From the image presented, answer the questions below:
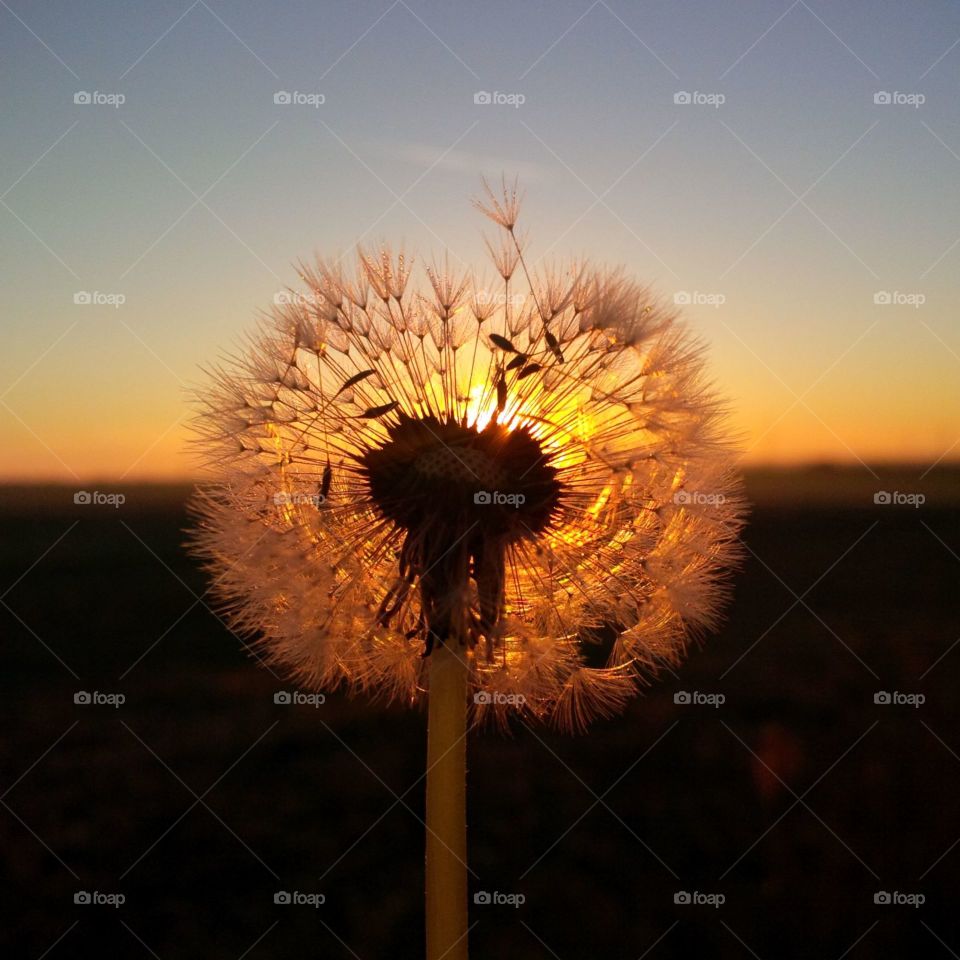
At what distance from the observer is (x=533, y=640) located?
2.99 meters

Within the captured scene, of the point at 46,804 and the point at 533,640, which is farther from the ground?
the point at 533,640

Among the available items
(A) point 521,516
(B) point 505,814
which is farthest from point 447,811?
(B) point 505,814

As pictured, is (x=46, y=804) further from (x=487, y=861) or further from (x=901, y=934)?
(x=901, y=934)

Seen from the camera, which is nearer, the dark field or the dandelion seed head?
the dandelion seed head

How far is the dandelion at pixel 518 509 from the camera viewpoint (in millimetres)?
2801

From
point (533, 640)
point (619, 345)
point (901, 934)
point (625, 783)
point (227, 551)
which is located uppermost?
point (619, 345)

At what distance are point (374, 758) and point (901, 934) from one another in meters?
5.38

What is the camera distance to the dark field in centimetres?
645

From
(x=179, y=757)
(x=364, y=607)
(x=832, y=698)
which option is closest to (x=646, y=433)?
(x=364, y=607)

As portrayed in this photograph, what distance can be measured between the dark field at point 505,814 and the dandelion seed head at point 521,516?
422mm

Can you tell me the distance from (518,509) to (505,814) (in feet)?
21.1

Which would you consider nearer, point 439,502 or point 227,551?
point 439,502

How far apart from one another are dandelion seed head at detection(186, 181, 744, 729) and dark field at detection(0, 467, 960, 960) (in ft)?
1.38

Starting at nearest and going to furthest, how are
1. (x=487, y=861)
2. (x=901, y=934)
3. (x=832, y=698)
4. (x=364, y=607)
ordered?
(x=364, y=607)
(x=901, y=934)
(x=487, y=861)
(x=832, y=698)
